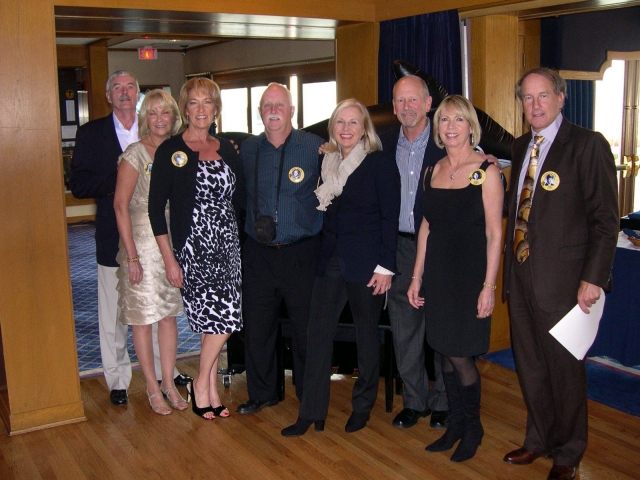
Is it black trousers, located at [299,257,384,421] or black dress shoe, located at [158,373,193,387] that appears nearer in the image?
black trousers, located at [299,257,384,421]

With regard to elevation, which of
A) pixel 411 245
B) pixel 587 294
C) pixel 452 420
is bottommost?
pixel 452 420

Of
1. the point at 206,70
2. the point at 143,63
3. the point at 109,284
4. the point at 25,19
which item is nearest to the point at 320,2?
the point at 25,19

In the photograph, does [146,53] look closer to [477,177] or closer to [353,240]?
[353,240]

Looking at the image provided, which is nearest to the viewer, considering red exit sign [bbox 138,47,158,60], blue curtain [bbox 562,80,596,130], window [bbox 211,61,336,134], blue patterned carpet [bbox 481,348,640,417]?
blue patterned carpet [bbox 481,348,640,417]

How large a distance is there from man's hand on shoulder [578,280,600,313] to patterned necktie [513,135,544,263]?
241 mm

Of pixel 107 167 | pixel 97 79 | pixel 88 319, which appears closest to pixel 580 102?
pixel 107 167

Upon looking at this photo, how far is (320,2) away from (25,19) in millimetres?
1800

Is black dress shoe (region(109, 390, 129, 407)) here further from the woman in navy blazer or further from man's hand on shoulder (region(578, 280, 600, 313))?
man's hand on shoulder (region(578, 280, 600, 313))

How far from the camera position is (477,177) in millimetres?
2734

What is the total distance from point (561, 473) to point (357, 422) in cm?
95

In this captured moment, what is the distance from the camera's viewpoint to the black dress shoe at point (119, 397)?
12.2ft

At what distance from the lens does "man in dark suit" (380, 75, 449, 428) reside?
3.06 m

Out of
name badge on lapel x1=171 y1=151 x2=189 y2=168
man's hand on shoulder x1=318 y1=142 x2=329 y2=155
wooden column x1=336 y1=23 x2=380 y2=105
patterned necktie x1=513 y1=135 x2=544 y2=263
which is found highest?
wooden column x1=336 y1=23 x2=380 y2=105

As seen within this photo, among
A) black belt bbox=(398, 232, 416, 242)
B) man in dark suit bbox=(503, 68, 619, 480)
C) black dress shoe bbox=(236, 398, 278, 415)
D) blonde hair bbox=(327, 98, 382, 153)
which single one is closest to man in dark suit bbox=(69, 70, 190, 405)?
black dress shoe bbox=(236, 398, 278, 415)
